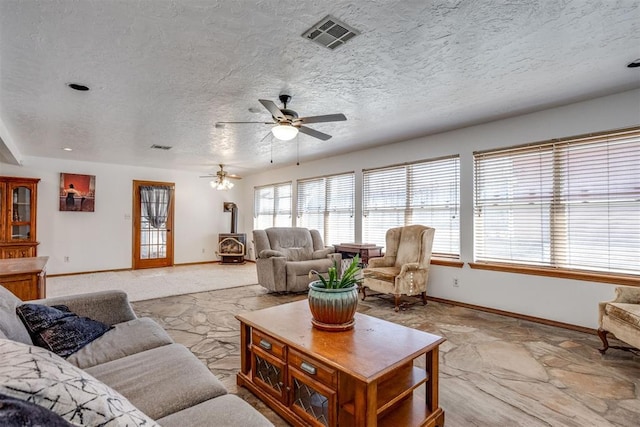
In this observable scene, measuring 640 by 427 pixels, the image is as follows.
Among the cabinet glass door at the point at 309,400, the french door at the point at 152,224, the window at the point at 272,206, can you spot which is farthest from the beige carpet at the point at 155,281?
the cabinet glass door at the point at 309,400

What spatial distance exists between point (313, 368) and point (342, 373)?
0.18 metres

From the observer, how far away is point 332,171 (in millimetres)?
6520

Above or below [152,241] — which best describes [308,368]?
below

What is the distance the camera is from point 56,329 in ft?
5.76

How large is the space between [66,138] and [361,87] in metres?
4.78

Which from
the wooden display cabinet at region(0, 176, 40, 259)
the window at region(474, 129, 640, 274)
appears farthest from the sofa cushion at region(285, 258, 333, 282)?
the wooden display cabinet at region(0, 176, 40, 259)

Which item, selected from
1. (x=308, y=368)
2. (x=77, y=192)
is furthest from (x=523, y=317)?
(x=77, y=192)

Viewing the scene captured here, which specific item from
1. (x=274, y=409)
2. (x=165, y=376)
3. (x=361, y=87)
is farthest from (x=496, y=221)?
(x=165, y=376)

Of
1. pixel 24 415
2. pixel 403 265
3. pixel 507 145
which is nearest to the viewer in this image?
pixel 24 415

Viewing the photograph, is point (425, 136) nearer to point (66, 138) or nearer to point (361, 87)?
point (361, 87)

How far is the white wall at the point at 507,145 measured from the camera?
341cm

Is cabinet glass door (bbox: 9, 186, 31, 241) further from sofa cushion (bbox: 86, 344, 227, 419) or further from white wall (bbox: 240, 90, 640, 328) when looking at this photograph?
white wall (bbox: 240, 90, 640, 328)

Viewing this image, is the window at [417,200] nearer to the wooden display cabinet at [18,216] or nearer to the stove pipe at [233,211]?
the stove pipe at [233,211]

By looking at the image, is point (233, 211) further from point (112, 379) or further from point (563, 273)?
point (112, 379)
